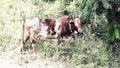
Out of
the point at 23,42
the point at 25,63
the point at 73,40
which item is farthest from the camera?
the point at 73,40

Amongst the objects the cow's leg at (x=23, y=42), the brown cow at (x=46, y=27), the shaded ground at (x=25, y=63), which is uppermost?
the brown cow at (x=46, y=27)

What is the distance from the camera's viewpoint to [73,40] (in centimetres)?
792

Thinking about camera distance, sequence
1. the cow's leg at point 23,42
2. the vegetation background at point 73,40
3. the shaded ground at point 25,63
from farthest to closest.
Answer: the cow's leg at point 23,42, the shaded ground at point 25,63, the vegetation background at point 73,40

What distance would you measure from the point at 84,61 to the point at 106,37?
0.89 m

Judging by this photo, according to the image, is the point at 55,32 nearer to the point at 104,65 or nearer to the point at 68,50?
the point at 68,50

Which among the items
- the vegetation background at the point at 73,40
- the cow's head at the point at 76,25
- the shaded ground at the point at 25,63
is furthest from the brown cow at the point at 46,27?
the shaded ground at the point at 25,63

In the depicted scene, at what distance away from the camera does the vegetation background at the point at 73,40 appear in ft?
22.9

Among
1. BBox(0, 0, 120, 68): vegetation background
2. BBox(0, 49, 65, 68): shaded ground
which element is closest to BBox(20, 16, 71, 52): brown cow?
BBox(0, 0, 120, 68): vegetation background

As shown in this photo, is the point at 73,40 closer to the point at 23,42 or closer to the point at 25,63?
the point at 23,42

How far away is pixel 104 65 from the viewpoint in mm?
7379

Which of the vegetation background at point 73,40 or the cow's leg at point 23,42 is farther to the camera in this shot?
the cow's leg at point 23,42

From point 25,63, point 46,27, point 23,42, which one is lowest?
point 25,63

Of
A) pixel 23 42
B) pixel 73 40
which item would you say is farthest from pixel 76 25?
pixel 23 42

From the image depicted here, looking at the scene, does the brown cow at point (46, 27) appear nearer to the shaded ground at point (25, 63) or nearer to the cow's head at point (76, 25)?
the cow's head at point (76, 25)
